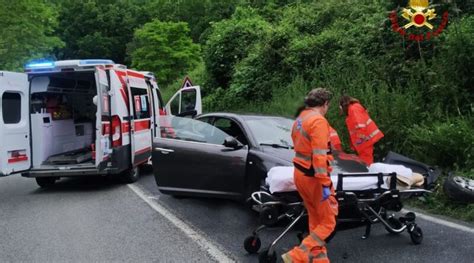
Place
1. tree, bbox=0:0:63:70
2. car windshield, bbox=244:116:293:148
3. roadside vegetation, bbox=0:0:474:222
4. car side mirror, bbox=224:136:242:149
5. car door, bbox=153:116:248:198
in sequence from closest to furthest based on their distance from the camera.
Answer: car side mirror, bbox=224:136:242:149
car door, bbox=153:116:248:198
car windshield, bbox=244:116:293:148
roadside vegetation, bbox=0:0:474:222
tree, bbox=0:0:63:70

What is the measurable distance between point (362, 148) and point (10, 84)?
615 cm

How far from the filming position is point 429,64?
33.9 ft

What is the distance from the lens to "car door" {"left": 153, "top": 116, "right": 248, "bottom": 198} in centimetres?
687

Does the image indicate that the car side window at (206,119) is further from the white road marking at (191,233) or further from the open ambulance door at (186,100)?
the open ambulance door at (186,100)

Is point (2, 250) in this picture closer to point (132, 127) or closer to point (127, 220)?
point (127, 220)

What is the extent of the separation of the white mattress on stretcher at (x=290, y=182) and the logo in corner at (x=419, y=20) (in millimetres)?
5711

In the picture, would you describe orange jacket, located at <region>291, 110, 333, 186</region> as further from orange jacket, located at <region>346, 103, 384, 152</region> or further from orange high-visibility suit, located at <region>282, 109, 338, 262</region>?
orange jacket, located at <region>346, 103, 384, 152</region>

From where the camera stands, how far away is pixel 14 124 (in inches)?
364

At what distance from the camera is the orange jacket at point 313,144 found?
14.4ft

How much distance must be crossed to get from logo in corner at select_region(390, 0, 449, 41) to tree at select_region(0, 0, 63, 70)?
21059 mm

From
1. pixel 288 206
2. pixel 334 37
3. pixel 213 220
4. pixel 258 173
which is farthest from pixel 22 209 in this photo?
pixel 334 37

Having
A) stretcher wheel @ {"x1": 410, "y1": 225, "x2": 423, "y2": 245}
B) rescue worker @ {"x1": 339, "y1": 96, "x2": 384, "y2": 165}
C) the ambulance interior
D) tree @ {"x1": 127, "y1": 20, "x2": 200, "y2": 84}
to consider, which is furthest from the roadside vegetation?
tree @ {"x1": 127, "y1": 20, "x2": 200, "y2": 84}

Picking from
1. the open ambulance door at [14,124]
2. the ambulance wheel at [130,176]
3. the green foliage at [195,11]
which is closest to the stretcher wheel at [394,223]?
the ambulance wheel at [130,176]

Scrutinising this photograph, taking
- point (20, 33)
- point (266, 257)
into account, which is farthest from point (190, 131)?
point (20, 33)
